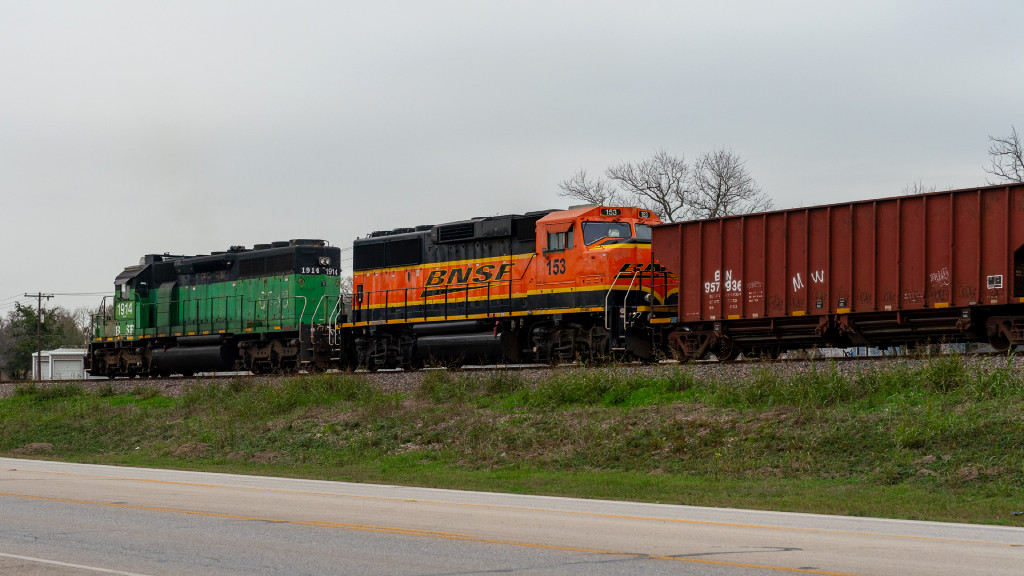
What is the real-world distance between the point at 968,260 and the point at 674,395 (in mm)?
6092

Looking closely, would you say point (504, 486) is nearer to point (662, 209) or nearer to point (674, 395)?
point (674, 395)

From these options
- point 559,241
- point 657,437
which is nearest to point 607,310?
point 559,241

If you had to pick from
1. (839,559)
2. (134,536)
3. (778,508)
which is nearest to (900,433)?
(778,508)

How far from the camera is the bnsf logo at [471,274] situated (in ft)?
89.7

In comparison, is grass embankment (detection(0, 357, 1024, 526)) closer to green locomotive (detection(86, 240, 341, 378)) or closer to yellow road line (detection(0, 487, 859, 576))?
yellow road line (detection(0, 487, 859, 576))

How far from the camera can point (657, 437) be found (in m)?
18.0

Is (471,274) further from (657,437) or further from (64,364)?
(64,364)

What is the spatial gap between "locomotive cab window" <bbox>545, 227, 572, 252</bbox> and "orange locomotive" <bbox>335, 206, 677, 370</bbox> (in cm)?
3

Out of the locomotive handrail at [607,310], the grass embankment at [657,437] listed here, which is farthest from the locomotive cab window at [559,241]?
the grass embankment at [657,437]

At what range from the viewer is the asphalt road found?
27.9ft

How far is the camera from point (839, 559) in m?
8.68

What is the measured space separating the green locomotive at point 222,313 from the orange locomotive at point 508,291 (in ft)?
8.60

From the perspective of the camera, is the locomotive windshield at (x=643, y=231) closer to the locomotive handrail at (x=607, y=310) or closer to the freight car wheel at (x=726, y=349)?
the locomotive handrail at (x=607, y=310)

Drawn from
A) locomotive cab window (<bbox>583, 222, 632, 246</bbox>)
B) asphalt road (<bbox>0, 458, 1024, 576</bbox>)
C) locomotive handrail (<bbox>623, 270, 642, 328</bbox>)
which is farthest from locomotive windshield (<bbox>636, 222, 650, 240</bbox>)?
asphalt road (<bbox>0, 458, 1024, 576</bbox>)
